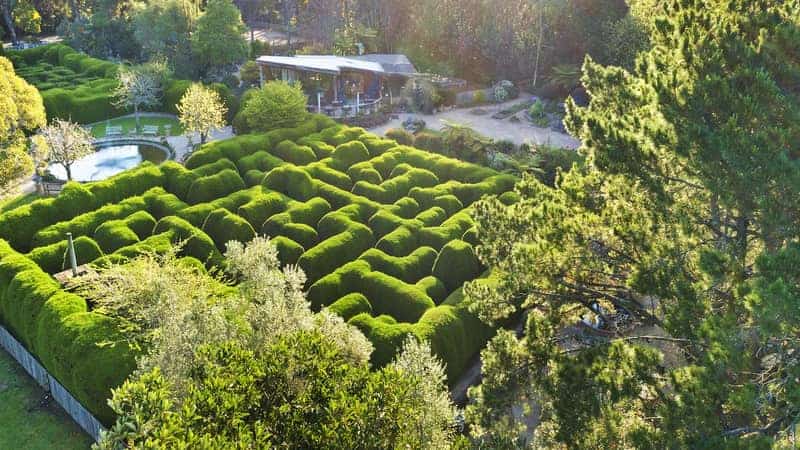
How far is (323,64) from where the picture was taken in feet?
174

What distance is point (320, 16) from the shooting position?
7506 centimetres

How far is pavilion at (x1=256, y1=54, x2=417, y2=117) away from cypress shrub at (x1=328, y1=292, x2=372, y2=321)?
3037cm

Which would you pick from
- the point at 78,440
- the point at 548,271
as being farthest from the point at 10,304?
the point at 548,271

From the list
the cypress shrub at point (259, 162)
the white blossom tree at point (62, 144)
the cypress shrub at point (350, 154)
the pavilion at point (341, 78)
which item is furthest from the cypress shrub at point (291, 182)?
the pavilion at point (341, 78)

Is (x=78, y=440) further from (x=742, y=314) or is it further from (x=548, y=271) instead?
(x=742, y=314)

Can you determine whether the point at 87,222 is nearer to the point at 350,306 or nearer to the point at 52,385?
the point at 52,385

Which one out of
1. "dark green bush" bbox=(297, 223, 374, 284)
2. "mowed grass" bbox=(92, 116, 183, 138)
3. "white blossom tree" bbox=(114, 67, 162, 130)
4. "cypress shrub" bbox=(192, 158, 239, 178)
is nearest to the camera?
"dark green bush" bbox=(297, 223, 374, 284)

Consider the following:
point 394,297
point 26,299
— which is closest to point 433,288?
point 394,297

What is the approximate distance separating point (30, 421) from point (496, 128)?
38081 millimetres

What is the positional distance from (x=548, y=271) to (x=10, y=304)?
65.9 feet

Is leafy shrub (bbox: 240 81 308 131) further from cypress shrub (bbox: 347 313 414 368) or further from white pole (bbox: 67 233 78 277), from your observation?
cypress shrub (bbox: 347 313 414 368)

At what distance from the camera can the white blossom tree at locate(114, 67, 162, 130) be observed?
49.4 m

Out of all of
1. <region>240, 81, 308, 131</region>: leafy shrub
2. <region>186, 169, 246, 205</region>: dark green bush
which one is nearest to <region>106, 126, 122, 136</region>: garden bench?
<region>240, 81, 308, 131</region>: leafy shrub

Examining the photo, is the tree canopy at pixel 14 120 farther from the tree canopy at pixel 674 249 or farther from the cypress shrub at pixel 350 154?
the tree canopy at pixel 674 249
